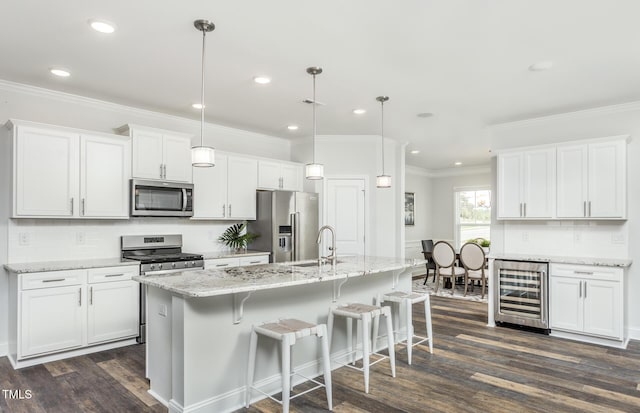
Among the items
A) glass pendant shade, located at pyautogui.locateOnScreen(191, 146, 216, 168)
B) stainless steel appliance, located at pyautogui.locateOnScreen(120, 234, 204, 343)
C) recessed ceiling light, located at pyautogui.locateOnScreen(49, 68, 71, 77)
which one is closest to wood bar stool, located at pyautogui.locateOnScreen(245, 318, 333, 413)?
glass pendant shade, located at pyautogui.locateOnScreen(191, 146, 216, 168)

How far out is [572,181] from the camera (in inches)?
183

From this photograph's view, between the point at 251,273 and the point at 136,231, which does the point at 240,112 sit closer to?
the point at 136,231

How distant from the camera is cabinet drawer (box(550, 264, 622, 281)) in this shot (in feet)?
13.8

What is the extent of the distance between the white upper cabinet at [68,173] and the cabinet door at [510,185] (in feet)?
14.5

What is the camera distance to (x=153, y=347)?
296 cm

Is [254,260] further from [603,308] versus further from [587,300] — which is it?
[603,308]

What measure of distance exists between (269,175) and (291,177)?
1.45ft

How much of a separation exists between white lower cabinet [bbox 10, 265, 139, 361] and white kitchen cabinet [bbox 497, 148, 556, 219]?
4403 mm

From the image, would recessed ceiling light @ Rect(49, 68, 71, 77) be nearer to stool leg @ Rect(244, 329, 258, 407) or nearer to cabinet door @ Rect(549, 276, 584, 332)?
stool leg @ Rect(244, 329, 258, 407)

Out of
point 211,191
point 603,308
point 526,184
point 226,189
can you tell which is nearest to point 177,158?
point 211,191

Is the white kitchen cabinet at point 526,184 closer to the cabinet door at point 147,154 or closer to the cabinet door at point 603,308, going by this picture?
the cabinet door at point 603,308

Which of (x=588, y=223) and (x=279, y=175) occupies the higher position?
(x=279, y=175)

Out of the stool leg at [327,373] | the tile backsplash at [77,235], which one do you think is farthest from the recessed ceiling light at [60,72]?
the stool leg at [327,373]

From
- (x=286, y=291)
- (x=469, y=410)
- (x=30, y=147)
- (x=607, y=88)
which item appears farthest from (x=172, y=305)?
(x=607, y=88)
